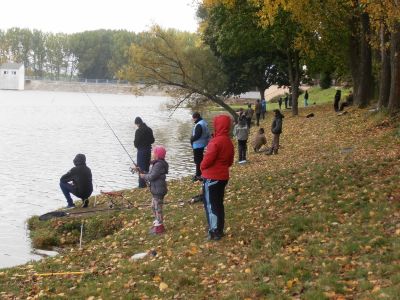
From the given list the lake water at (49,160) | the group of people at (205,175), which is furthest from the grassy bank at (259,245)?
the lake water at (49,160)

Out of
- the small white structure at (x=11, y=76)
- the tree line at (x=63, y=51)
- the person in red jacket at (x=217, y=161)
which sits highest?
the tree line at (x=63, y=51)

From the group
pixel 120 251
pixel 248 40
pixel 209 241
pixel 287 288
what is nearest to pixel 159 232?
pixel 120 251

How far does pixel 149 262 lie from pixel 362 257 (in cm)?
379

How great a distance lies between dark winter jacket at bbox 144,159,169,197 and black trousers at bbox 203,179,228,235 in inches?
58.4

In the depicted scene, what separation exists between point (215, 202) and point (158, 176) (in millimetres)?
1819

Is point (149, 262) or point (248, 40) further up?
point (248, 40)

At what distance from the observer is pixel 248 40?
3956 cm

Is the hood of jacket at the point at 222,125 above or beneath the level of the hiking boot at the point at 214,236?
above

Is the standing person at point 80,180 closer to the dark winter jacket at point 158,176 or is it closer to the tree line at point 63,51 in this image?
the dark winter jacket at point 158,176

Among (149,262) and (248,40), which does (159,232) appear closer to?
(149,262)

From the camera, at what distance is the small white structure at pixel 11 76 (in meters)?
154

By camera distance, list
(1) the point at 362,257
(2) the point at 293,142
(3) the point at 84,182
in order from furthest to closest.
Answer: (2) the point at 293,142
(3) the point at 84,182
(1) the point at 362,257

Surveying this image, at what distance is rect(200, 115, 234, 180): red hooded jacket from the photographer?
9734 millimetres

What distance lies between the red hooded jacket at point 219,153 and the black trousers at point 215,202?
0.14 metres
